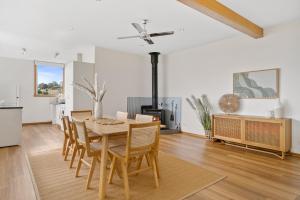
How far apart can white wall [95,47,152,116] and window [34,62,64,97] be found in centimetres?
289

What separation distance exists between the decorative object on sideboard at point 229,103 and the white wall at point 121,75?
2.65 meters

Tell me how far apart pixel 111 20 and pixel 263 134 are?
3.47m

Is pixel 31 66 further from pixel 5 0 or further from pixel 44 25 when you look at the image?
pixel 5 0

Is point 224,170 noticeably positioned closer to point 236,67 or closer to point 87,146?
point 87,146

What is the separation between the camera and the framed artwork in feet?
12.0

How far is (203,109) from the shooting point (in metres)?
4.87

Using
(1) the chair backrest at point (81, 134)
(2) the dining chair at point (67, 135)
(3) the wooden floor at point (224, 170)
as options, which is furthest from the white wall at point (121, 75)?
(1) the chair backrest at point (81, 134)

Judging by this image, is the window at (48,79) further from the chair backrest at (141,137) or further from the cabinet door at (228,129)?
the chair backrest at (141,137)

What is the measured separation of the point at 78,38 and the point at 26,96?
3.74m

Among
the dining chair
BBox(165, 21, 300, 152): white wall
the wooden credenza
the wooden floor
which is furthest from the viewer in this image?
BBox(165, 21, 300, 152): white wall

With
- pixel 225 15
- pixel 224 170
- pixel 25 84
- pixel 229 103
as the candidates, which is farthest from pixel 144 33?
pixel 25 84

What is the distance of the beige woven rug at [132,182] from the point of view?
201cm

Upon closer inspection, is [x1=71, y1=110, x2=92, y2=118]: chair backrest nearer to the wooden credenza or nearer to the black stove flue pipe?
the black stove flue pipe

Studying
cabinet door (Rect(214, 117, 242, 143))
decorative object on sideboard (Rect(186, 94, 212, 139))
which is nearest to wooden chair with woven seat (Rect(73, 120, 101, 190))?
cabinet door (Rect(214, 117, 242, 143))
